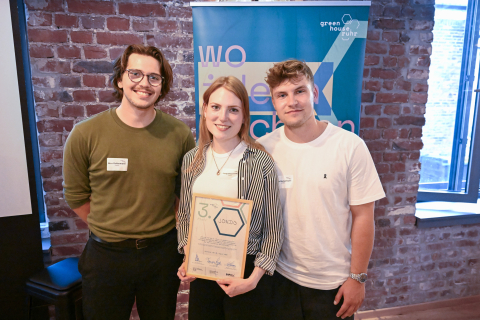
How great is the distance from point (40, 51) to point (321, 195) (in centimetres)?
200

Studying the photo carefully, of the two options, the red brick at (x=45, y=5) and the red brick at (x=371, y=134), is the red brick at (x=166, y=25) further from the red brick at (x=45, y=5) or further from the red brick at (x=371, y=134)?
the red brick at (x=371, y=134)

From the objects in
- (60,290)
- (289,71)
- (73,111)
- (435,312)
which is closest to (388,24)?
(289,71)

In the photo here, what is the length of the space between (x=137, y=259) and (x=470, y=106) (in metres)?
3.05

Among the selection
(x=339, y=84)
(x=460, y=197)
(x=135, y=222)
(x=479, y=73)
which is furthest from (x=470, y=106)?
(x=135, y=222)

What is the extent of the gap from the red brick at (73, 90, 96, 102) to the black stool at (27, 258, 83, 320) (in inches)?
44.9

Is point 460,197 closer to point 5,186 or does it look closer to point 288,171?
point 288,171

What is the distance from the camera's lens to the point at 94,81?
80.4 inches

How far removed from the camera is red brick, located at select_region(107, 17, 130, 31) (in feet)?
6.56

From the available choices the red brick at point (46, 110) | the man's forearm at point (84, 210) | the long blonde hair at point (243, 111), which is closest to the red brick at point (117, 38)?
the red brick at point (46, 110)

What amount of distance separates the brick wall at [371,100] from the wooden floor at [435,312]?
6cm

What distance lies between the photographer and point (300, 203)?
1.38 metres

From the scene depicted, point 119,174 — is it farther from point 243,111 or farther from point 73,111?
point 73,111

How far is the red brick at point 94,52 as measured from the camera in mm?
2000
